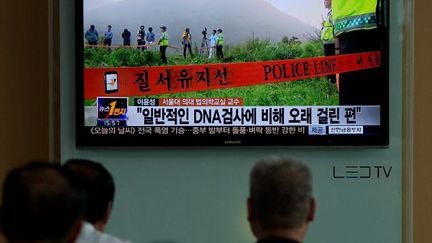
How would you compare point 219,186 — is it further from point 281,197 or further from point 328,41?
point 281,197

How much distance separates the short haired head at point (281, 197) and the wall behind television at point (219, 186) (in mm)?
2099

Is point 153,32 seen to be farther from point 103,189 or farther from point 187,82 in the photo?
point 103,189

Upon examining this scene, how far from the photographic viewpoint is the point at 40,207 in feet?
5.14

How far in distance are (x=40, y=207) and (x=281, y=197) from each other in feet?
2.03

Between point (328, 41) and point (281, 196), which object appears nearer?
point (281, 196)

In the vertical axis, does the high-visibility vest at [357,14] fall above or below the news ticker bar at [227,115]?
above

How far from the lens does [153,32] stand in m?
4.03

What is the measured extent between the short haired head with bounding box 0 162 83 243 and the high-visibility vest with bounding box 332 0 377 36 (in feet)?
8.60

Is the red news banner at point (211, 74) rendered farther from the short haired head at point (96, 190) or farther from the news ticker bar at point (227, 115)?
the short haired head at point (96, 190)

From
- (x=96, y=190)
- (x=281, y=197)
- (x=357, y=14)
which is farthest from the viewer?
(x=357, y=14)

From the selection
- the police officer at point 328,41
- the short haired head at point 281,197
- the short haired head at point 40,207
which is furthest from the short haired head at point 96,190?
the police officer at point 328,41

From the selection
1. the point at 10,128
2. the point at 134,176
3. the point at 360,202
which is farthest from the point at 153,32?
the point at 360,202

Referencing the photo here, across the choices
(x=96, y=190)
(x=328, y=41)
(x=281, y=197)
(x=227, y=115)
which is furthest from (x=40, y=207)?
(x=328, y=41)

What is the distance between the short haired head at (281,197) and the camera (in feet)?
6.27
